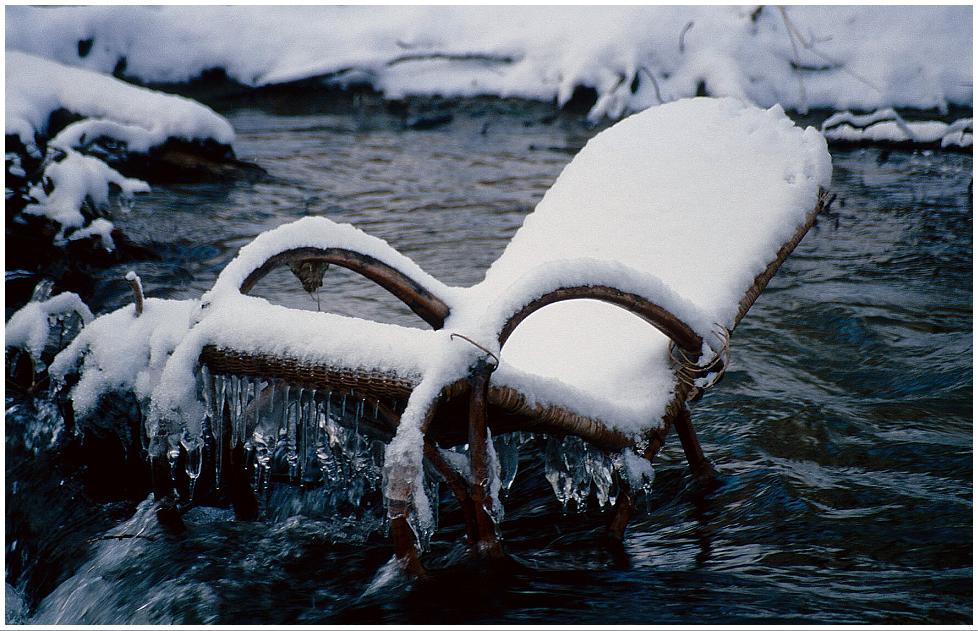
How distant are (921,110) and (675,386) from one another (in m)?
9.05

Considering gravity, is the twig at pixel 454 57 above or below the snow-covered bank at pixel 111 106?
above

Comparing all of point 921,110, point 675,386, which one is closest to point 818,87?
point 921,110

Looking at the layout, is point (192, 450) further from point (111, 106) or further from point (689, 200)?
point (111, 106)

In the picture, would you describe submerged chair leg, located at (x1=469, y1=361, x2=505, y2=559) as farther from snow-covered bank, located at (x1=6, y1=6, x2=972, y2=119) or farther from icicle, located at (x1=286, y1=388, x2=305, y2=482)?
snow-covered bank, located at (x1=6, y1=6, x2=972, y2=119)

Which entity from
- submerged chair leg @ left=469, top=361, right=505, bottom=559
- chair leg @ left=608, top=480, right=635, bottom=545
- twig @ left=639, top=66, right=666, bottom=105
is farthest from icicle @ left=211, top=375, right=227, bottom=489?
twig @ left=639, top=66, right=666, bottom=105

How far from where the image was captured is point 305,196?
25.4 feet

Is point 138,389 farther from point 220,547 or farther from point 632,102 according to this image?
point 632,102

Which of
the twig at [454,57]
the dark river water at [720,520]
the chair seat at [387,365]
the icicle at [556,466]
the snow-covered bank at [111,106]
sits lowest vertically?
the dark river water at [720,520]

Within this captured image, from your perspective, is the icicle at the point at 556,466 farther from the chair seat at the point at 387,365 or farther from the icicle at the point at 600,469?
the chair seat at the point at 387,365

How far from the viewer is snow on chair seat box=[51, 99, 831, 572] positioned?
2201 mm

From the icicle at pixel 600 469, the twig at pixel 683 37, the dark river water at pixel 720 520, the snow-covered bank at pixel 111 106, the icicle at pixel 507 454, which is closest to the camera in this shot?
the dark river water at pixel 720 520

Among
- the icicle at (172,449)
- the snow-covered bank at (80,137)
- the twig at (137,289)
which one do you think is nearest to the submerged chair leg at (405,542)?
the icicle at (172,449)

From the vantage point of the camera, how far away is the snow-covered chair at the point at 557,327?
220cm

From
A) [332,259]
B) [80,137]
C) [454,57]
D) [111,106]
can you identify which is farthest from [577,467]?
[454,57]
